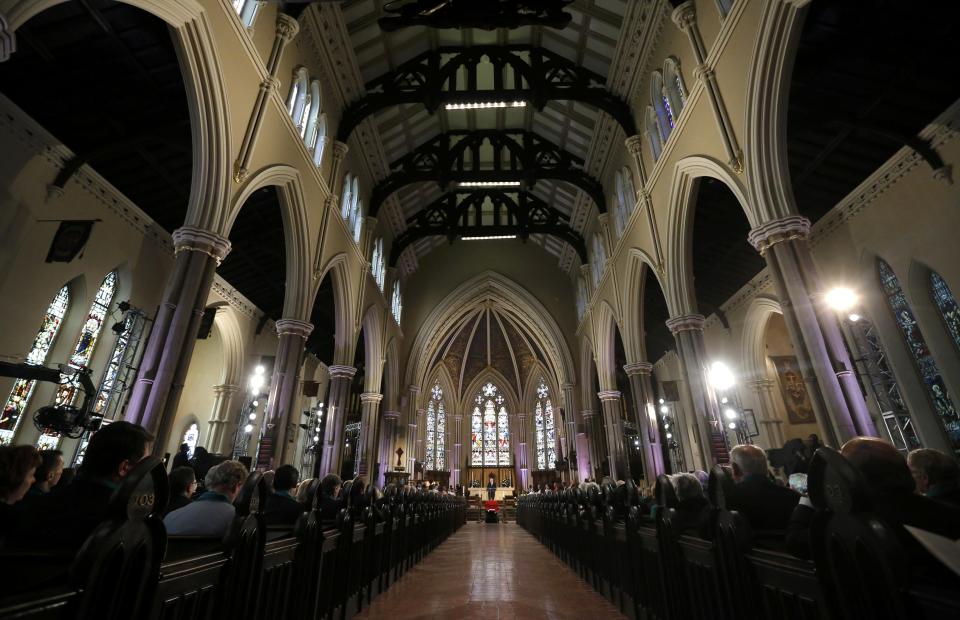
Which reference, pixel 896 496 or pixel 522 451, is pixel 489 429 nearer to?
pixel 522 451

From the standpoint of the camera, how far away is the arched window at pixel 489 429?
26.7 m

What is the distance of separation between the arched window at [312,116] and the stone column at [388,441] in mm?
11009

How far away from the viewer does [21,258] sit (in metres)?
6.93

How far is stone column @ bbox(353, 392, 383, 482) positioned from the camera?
12764mm

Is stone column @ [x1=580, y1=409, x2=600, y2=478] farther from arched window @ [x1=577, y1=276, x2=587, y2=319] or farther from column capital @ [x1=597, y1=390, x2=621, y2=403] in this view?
arched window @ [x1=577, y1=276, x2=587, y2=319]

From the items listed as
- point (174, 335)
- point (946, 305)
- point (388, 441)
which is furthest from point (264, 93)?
point (388, 441)

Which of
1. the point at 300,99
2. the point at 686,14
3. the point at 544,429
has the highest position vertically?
the point at 686,14

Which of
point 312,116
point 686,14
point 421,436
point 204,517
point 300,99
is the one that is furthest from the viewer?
point 421,436

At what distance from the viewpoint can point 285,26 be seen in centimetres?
737

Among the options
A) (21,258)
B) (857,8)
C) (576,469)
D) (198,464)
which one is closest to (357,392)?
(576,469)

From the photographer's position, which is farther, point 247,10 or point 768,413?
point 768,413

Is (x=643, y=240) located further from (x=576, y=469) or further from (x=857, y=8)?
(x=576, y=469)

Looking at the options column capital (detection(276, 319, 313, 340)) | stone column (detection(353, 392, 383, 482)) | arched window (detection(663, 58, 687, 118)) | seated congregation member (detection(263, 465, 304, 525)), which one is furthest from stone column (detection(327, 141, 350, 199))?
seated congregation member (detection(263, 465, 304, 525))

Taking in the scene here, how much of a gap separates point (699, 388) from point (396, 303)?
41.5 ft
